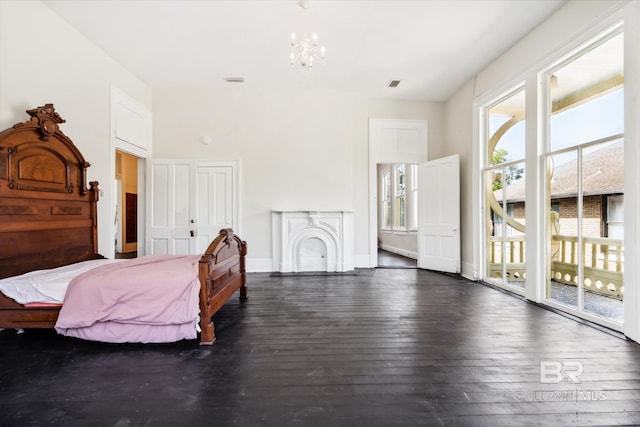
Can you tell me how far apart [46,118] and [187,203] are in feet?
8.28

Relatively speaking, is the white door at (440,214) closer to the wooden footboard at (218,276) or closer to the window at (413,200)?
the window at (413,200)

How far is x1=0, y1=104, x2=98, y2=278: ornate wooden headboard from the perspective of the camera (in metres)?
2.74

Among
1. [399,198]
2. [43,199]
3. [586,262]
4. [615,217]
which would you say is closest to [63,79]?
[43,199]

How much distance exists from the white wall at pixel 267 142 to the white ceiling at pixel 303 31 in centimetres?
40

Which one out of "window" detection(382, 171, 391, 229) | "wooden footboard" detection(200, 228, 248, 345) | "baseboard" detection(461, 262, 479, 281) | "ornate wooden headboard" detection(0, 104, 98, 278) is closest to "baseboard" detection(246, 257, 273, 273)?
"wooden footboard" detection(200, 228, 248, 345)

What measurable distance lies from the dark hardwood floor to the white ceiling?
Answer: 3.58 m

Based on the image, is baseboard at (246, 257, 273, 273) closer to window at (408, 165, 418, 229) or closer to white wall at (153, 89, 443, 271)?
white wall at (153, 89, 443, 271)

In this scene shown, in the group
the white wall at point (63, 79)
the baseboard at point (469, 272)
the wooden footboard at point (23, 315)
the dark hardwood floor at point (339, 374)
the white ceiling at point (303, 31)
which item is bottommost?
the dark hardwood floor at point (339, 374)

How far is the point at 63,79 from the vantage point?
11.7 ft

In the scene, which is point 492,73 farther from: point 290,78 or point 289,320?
point 289,320

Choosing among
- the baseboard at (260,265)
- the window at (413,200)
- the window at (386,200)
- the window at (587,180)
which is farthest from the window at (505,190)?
the window at (386,200)

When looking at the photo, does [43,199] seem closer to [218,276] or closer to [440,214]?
[218,276]

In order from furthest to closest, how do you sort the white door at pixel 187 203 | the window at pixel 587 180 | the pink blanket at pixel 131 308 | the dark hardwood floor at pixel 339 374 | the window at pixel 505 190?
the white door at pixel 187 203 < the window at pixel 505 190 < the window at pixel 587 180 < the pink blanket at pixel 131 308 < the dark hardwood floor at pixel 339 374

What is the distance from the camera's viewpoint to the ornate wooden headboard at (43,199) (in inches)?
108
